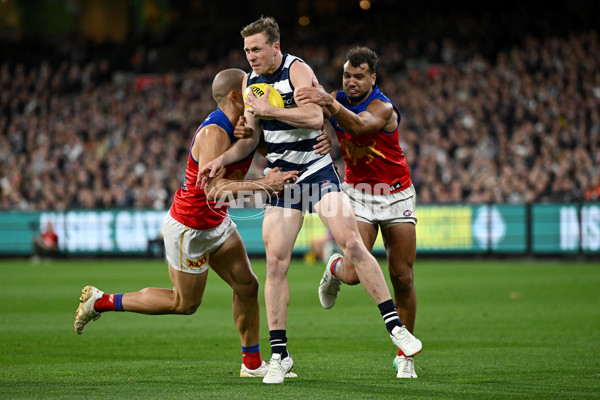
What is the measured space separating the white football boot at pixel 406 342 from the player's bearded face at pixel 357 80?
6.70ft

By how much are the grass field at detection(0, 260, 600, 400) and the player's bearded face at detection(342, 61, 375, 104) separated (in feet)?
7.57

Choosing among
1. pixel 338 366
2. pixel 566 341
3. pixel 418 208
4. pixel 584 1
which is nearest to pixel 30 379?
pixel 338 366

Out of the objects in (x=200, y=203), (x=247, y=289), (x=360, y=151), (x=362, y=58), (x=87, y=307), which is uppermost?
(x=362, y=58)

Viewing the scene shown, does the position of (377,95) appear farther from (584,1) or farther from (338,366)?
(584,1)

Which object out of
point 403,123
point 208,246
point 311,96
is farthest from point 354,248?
point 403,123

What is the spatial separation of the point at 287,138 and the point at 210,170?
0.64 meters

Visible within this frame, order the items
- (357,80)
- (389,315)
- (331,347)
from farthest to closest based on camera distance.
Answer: (331,347) < (357,80) < (389,315)

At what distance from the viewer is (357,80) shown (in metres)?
7.34

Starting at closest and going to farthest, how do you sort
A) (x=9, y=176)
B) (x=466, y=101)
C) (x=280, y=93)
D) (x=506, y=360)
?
1. (x=280, y=93)
2. (x=506, y=360)
3. (x=466, y=101)
4. (x=9, y=176)

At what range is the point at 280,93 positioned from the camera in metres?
6.75

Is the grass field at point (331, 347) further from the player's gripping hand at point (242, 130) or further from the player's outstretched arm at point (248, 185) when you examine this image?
the player's gripping hand at point (242, 130)

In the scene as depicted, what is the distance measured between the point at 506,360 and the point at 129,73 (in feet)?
92.5

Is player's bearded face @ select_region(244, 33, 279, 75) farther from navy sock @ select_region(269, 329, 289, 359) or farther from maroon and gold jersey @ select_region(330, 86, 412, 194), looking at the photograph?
navy sock @ select_region(269, 329, 289, 359)

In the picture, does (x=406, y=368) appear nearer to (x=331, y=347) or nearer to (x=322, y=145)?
(x=322, y=145)
